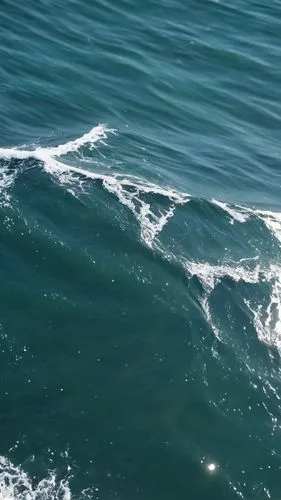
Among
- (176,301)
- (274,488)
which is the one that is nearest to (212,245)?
(176,301)

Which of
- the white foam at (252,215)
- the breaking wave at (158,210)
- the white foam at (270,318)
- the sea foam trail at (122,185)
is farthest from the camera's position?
the white foam at (252,215)

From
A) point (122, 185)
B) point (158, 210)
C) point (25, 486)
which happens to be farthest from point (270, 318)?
point (25, 486)

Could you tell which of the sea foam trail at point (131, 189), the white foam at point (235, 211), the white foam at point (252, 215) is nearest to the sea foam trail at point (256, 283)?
the sea foam trail at point (131, 189)

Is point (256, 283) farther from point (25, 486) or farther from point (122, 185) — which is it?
point (25, 486)

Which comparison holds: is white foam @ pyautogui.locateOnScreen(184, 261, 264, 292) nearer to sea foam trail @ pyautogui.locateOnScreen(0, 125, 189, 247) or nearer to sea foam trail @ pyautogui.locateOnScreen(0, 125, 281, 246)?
sea foam trail @ pyautogui.locateOnScreen(0, 125, 281, 246)

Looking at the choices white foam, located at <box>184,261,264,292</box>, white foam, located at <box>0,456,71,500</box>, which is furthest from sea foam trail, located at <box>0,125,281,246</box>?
white foam, located at <box>0,456,71,500</box>

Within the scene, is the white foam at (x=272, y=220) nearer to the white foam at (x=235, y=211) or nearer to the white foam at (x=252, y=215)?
the white foam at (x=252, y=215)
